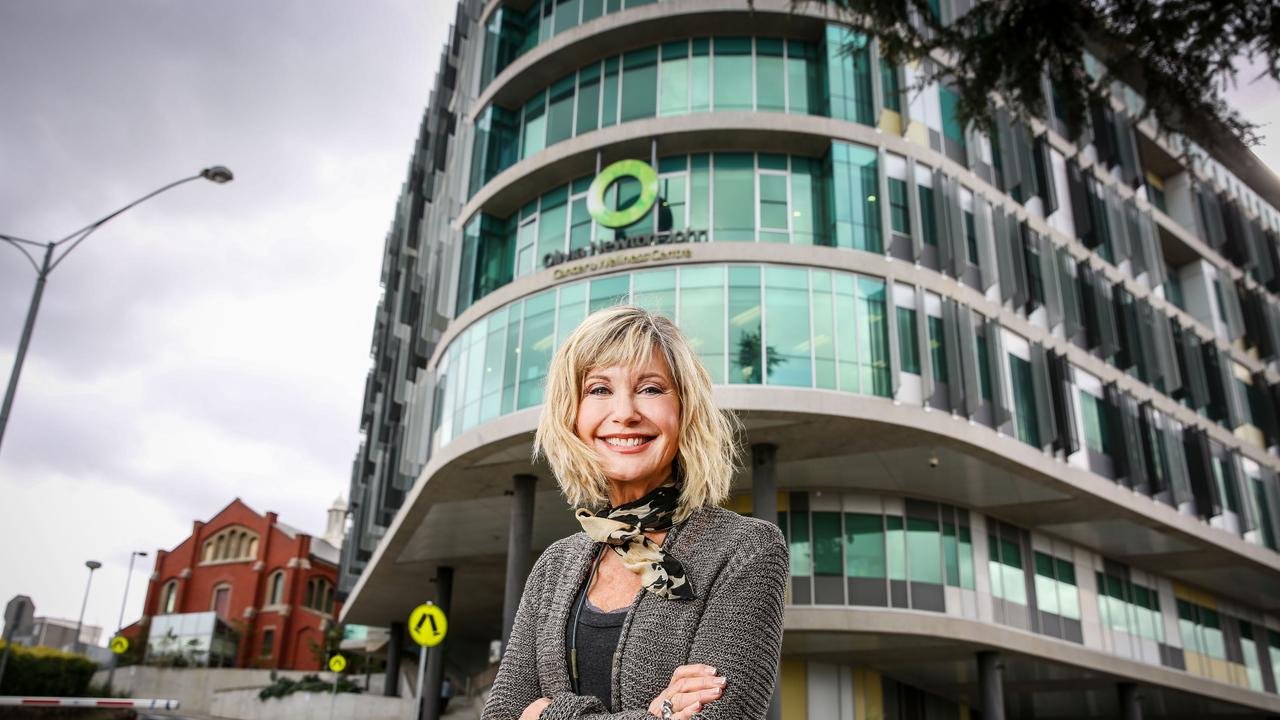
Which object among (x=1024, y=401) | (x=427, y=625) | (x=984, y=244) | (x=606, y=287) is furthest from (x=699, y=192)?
(x=427, y=625)

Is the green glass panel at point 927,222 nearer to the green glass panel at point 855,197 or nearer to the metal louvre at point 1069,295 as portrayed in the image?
the green glass panel at point 855,197

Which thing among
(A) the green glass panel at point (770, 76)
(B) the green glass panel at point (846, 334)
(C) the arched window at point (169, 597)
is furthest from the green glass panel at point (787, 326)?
(C) the arched window at point (169, 597)

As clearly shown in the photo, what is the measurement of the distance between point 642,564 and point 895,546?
896 inches

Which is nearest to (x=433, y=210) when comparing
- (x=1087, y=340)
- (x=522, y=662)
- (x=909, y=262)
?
(x=909, y=262)

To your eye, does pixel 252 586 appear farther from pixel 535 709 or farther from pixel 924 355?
pixel 535 709

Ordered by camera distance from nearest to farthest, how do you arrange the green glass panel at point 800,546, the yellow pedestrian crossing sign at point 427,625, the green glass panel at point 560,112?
1. the yellow pedestrian crossing sign at point 427,625
2. the green glass panel at point 800,546
3. the green glass panel at point 560,112

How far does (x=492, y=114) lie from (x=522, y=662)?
24793 mm

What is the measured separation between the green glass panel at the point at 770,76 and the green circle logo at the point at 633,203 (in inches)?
126

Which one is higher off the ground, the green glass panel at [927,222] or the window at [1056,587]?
the green glass panel at [927,222]

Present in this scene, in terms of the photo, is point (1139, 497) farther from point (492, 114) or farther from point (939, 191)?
point (492, 114)

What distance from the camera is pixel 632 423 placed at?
2441mm

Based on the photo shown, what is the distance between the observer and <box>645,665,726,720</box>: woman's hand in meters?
2.09

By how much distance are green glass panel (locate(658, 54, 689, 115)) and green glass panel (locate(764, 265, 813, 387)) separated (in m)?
4.85

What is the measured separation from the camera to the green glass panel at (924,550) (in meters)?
23.5
